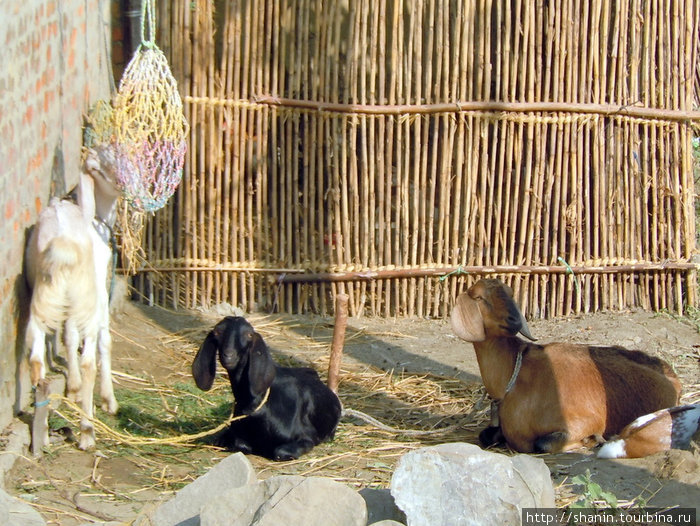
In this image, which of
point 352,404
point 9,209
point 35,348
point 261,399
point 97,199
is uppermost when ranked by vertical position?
point 97,199

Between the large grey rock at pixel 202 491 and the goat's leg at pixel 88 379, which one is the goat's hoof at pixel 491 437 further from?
the goat's leg at pixel 88 379

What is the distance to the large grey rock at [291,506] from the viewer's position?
13.7ft

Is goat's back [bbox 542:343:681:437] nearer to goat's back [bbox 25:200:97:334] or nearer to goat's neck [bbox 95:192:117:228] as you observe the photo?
goat's back [bbox 25:200:97:334]

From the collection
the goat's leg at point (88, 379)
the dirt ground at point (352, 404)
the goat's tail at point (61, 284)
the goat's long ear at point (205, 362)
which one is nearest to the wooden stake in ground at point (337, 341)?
the dirt ground at point (352, 404)

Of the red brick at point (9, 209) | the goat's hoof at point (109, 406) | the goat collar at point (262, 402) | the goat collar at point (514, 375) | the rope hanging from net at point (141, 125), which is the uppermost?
the rope hanging from net at point (141, 125)

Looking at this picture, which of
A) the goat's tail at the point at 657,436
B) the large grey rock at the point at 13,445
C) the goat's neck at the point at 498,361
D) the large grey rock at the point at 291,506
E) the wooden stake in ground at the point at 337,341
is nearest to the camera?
the large grey rock at the point at 291,506

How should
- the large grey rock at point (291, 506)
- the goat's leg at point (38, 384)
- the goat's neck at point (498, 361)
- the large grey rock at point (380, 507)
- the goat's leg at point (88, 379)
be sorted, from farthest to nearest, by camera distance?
the goat's neck at point (498, 361)
the goat's leg at point (88, 379)
the goat's leg at point (38, 384)
the large grey rock at point (380, 507)
the large grey rock at point (291, 506)

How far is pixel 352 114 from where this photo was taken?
8836mm

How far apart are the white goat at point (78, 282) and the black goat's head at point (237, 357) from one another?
72 centimetres

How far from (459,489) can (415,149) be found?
4.97m

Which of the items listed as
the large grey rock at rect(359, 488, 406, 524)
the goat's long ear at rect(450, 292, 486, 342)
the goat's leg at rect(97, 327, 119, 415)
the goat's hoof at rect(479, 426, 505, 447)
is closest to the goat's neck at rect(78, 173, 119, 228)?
the goat's leg at rect(97, 327, 119, 415)

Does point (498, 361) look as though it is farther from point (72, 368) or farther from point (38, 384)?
point (38, 384)

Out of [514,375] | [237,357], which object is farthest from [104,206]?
[514,375]

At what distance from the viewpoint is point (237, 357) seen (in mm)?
5707
